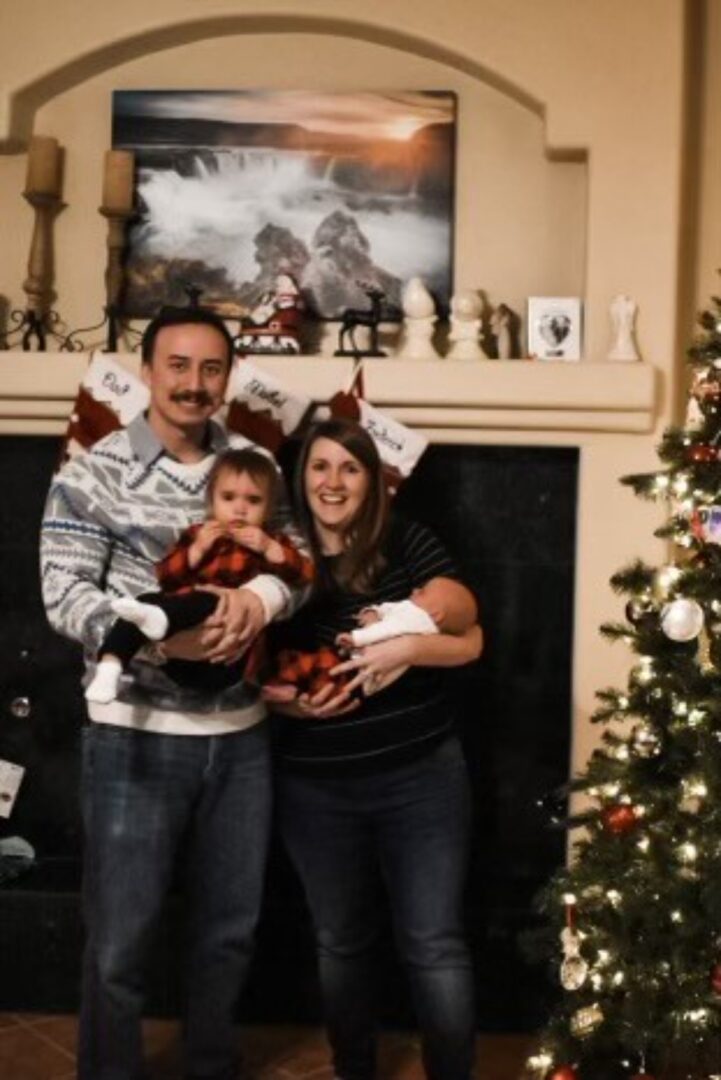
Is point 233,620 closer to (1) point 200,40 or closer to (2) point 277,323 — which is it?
(2) point 277,323

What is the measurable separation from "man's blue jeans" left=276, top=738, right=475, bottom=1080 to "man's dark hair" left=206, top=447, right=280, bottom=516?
55 cm

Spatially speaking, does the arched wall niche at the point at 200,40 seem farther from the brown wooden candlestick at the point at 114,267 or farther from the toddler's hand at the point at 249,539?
the toddler's hand at the point at 249,539

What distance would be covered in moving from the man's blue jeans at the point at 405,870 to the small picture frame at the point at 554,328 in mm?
1124

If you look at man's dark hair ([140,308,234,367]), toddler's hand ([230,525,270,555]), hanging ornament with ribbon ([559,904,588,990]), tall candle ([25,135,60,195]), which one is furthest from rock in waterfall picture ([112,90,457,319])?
hanging ornament with ribbon ([559,904,588,990])

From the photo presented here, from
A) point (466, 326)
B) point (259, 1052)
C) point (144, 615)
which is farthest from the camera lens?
point (466, 326)

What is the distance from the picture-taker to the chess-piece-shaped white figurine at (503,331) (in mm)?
3420

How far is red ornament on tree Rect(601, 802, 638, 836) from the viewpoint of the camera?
2.57 meters

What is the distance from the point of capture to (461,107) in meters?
3.48

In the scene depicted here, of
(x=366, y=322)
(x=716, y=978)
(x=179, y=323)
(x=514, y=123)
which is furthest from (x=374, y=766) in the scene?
(x=514, y=123)

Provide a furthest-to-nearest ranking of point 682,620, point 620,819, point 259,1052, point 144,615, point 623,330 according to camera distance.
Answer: point 623,330
point 259,1052
point 620,819
point 682,620
point 144,615

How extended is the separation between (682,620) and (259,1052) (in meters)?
1.42

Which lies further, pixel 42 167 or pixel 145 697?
pixel 42 167

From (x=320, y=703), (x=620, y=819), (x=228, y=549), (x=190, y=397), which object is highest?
(x=190, y=397)

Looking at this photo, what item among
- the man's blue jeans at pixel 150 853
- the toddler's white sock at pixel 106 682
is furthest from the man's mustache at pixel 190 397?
the man's blue jeans at pixel 150 853
